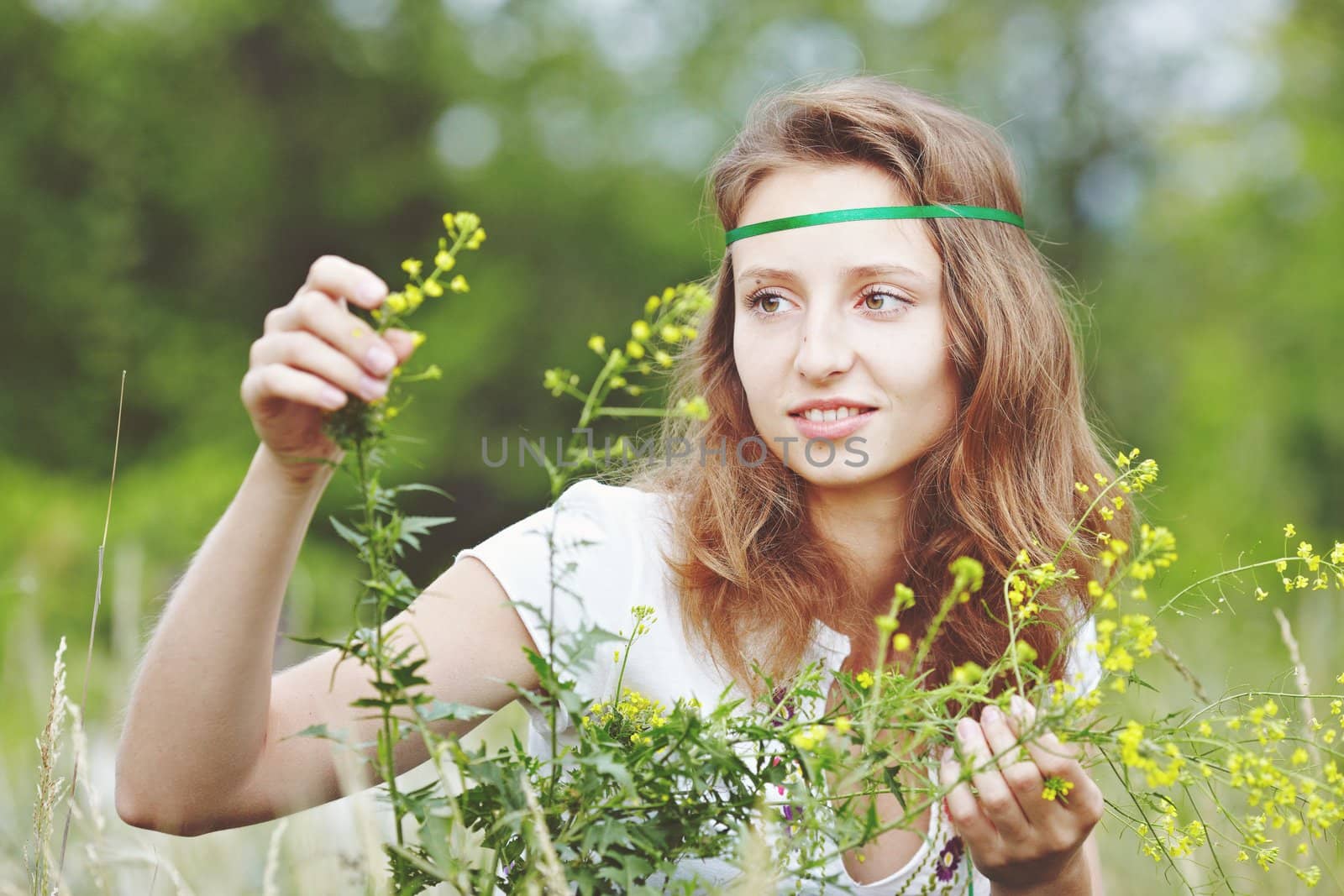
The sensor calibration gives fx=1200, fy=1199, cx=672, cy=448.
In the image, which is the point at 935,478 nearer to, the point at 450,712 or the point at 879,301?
the point at 879,301

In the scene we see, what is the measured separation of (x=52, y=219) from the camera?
8.96 metres

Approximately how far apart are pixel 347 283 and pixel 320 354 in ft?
0.27

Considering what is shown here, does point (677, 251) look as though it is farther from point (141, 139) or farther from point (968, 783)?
point (968, 783)

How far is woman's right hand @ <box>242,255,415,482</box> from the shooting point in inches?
46.9

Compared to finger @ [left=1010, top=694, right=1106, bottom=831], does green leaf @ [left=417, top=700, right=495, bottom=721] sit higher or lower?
higher

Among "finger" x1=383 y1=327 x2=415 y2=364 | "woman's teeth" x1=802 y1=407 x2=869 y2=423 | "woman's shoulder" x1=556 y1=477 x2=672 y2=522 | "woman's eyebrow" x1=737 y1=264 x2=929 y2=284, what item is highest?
"woman's eyebrow" x1=737 y1=264 x2=929 y2=284

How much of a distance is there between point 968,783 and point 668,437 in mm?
1258

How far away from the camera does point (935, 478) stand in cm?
219

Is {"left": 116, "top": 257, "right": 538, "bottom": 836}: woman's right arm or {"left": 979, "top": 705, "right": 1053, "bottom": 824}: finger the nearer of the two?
{"left": 116, "top": 257, "right": 538, "bottom": 836}: woman's right arm

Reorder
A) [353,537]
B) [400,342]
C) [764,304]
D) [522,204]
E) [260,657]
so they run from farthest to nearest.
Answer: [522,204] < [764,304] < [260,657] < [400,342] < [353,537]

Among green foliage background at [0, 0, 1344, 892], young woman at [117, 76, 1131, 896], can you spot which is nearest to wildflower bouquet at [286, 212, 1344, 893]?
young woman at [117, 76, 1131, 896]

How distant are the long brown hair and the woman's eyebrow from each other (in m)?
0.10

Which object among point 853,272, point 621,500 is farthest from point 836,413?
point 621,500

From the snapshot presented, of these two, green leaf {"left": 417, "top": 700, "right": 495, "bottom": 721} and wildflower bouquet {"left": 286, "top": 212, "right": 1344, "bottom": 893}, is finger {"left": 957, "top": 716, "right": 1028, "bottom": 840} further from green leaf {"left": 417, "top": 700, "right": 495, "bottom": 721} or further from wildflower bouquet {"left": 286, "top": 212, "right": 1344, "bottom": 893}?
green leaf {"left": 417, "top": 700, "right": 495, "bottom": 721}
